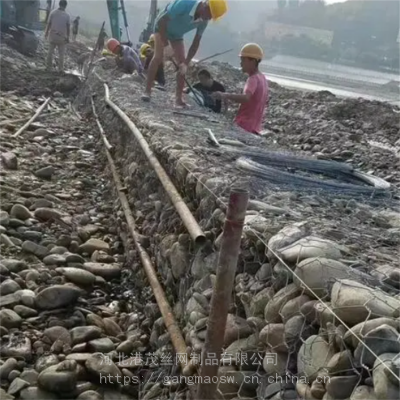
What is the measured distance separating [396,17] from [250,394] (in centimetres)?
5440

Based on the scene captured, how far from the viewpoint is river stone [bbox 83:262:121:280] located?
4.23 metres

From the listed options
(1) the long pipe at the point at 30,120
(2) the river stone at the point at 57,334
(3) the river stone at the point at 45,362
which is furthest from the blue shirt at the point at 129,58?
(3) the river stone at the point at 45,362

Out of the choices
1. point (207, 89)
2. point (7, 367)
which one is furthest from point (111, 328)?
point (207, 89)

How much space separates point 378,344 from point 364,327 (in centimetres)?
10

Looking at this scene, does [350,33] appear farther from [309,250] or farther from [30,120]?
[309,250]

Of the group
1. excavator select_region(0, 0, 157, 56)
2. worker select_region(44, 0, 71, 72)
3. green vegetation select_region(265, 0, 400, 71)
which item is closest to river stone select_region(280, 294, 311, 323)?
worker select_region(44, 0, 71, 72)

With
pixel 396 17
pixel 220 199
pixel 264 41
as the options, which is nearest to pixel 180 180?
pixel 220 199

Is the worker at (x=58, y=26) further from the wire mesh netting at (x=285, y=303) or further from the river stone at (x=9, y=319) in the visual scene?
the river stone at (x=9, y=319)

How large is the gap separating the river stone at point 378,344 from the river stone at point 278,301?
50 cm

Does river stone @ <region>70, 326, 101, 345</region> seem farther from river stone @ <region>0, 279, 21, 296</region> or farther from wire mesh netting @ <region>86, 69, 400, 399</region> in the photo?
river stone @ <region>0, 279, 21, 296</region>

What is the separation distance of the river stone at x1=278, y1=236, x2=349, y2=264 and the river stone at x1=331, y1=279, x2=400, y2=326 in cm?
30

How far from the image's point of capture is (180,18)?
6406 millimetres

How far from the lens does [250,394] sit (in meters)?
2.17

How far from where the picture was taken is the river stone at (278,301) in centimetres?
220
